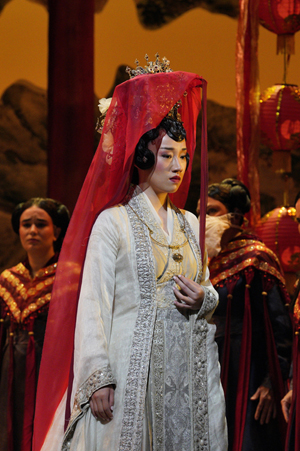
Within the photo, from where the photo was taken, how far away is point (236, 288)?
3.29 m

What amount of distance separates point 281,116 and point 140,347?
2.50 m

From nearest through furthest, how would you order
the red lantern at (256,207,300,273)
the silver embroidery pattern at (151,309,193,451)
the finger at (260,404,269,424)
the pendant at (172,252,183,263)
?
the silver embroidery pattern at (151,309,193,451)
the pendant at (172,252,183,263)
the finger at (260,404,269,424)
the red lantern at (256,207,300,273)

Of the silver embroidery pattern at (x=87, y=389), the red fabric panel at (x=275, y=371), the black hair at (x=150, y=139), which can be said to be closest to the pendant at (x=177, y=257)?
the black hair at (x=150, y=139)

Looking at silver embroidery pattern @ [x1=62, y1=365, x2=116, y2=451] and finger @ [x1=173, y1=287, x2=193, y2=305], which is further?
finger @ [x1=173, y1=287, x2=193, y2=305]

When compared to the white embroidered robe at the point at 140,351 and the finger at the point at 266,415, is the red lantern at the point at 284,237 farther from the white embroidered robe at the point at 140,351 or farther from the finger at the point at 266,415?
the white embroidered robe at the point at 140,351

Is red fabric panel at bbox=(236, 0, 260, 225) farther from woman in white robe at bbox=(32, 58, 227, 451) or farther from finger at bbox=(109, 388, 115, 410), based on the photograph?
finger at bbox=(109, 388, 115, 410)

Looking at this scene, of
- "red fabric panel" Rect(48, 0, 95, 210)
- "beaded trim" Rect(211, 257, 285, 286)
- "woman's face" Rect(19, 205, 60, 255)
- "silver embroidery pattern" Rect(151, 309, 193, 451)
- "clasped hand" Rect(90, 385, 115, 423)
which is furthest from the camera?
"red fabric panel" Rect(48, 0, 95, 210)

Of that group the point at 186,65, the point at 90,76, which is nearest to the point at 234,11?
the point at 186,65

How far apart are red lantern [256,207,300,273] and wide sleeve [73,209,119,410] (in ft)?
7.25

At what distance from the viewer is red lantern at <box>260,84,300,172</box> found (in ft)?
13.7

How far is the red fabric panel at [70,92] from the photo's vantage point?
A: 4766mm

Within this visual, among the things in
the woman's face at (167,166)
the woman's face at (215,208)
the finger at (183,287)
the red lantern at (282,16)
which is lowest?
the finger at (183,287)

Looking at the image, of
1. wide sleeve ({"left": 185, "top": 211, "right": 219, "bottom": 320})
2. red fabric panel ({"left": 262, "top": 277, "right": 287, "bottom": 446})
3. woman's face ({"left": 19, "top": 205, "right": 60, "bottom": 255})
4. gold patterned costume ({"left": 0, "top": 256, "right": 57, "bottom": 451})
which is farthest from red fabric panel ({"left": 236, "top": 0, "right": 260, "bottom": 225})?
wide sleeve ({"left": 185, "top": 211, "right": 219, "bottom": 320})

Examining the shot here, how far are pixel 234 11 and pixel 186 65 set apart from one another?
0.61 metres
